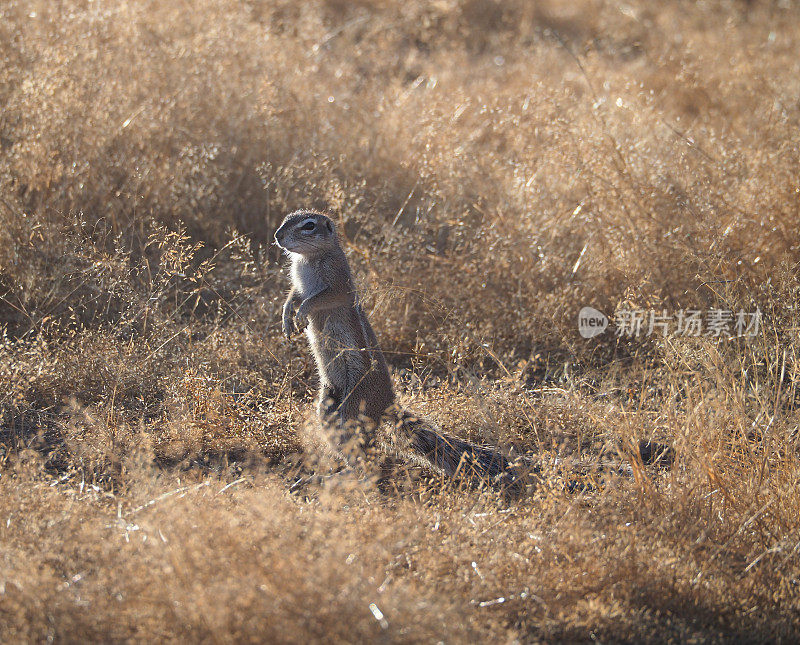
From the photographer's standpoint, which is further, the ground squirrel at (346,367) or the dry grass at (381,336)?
the ground squirrel at (346,367)

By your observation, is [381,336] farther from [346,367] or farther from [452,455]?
[452,455]

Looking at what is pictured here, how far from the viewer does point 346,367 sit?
4.57 m

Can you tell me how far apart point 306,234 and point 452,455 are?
1.56 meters

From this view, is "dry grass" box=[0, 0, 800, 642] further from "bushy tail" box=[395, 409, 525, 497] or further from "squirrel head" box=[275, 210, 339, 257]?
"squirrel head" box=[275, 210, 339, 257]

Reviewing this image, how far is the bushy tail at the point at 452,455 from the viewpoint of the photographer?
166 inches

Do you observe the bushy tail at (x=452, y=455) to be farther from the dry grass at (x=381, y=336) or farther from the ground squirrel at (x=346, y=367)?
the dry grass at (x=381, y=336)

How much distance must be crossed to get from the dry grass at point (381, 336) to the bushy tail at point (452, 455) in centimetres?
20

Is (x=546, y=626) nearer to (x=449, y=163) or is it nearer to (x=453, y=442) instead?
Answer: (x=453, y=442)

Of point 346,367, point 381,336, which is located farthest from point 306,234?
point 381,336

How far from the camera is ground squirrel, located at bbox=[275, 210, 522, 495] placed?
4293 mm

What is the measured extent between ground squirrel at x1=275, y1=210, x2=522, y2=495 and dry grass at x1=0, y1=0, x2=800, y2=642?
237 mm

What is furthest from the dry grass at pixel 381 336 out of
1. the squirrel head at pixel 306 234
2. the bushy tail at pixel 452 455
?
the squirrel head at pixel 306 234

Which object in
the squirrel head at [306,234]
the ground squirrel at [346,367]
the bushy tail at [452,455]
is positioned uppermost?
the squirrel head at [306,234]

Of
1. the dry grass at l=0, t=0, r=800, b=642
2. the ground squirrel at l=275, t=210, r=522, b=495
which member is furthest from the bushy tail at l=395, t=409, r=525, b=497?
the dry grass at l=0, t=0, r=800, b=642
